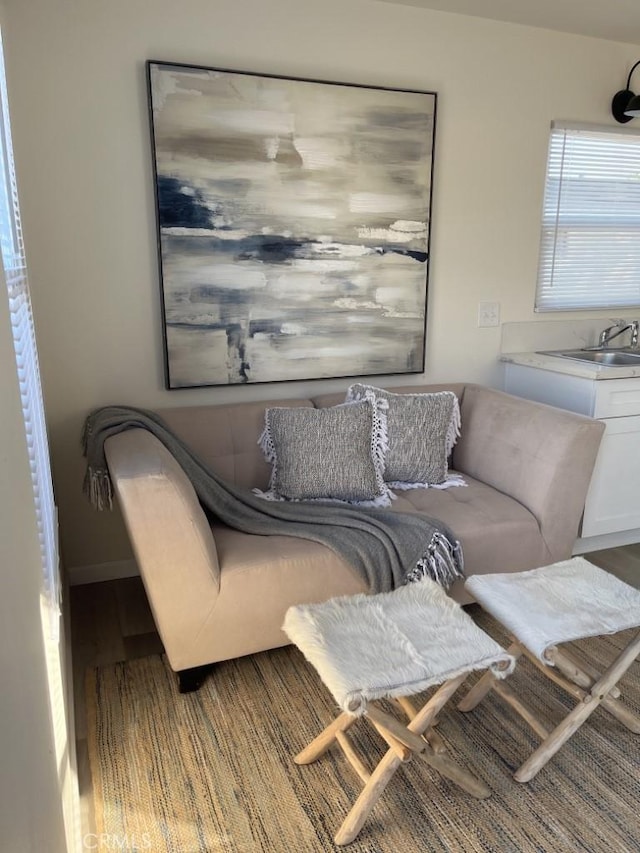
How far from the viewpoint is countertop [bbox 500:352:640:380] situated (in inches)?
112

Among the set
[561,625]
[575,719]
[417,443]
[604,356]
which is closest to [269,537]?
[417,443]

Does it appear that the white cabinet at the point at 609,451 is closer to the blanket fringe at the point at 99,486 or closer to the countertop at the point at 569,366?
the countertop at the point at 569,366

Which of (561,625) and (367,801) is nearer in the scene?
(367,801)

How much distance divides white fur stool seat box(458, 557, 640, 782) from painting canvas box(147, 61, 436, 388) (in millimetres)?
1435

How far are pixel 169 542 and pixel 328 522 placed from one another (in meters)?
0.60

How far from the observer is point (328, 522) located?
225 centimetres

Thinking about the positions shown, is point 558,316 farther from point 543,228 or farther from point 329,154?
point 329,154

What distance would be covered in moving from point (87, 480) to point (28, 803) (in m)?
1.69

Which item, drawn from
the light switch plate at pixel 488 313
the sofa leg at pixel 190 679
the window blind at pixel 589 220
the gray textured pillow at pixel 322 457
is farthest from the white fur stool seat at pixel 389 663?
the window blind at pixel 589 220

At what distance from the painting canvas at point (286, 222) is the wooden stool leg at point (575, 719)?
5.58 ft

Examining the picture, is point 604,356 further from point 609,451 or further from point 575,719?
point 575,719

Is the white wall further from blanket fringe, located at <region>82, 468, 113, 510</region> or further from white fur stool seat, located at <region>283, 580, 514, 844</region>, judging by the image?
white fur stool seat, located at <region>283, 580, 514, 844</region>

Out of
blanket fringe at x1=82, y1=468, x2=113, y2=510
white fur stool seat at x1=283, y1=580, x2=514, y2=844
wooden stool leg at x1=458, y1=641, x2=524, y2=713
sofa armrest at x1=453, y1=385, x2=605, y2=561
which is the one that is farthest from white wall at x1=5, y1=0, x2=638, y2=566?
wooden stool leg at x1=458, y1=641, x2=524, y2=713

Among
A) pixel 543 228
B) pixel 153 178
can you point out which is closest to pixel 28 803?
pixel 153 178
